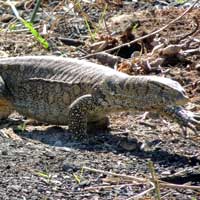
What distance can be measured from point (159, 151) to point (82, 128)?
0.78 metres

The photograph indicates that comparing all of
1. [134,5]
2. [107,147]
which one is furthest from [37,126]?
[134,5]

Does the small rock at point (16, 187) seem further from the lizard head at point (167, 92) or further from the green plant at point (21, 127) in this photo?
the green plant at point (21, 127)

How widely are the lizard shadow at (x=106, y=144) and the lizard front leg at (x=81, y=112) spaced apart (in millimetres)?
86

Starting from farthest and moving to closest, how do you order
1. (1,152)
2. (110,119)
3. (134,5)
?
(134,5)
(110,119)
(1,152)

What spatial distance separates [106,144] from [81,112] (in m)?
0.46

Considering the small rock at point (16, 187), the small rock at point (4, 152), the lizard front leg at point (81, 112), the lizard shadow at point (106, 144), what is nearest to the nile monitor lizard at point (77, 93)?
the lizard front leg at point (81, 112)

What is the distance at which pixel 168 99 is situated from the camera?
23.0 ft

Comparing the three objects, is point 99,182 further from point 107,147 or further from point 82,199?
point 107,147

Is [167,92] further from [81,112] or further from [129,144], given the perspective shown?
[81,112]

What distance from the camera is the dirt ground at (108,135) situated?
6.10 meters

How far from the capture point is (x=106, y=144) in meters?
7.36

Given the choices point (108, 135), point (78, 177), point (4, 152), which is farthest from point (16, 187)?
point (108, 135)

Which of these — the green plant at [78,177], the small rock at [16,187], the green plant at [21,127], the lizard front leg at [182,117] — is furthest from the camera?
the green plant at [21,127]

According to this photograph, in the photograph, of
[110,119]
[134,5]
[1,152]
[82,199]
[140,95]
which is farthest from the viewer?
[134,5]
